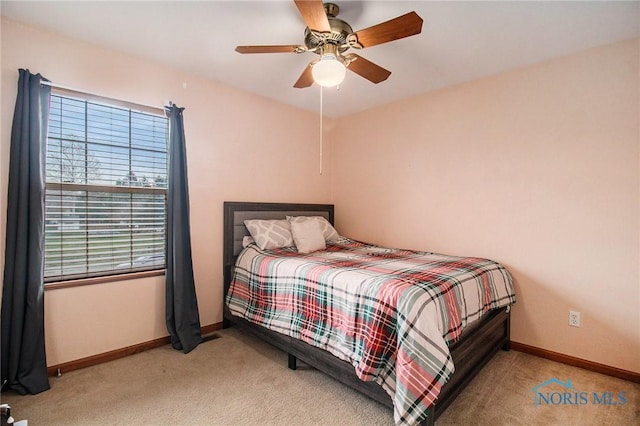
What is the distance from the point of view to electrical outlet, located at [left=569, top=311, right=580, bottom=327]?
238 cm

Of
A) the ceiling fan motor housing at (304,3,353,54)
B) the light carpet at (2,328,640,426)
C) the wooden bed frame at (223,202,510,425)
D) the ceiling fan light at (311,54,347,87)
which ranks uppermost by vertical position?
the ceiling fan motor housing at (304,3,353,54)

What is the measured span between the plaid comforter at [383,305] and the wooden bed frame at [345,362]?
0.10m

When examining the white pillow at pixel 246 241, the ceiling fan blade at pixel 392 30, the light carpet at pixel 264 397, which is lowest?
the light carpet at pixel 264 397

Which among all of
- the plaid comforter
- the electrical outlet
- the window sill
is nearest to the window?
the window sill

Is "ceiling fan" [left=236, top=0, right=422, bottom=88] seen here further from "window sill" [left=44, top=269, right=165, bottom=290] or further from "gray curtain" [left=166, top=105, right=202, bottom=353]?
"window sill" [left=44, top=269, right=165, bottom=290]

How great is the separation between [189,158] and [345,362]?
6.88 ft

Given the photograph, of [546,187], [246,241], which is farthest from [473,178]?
[246,241]

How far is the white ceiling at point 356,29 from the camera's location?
187 cm

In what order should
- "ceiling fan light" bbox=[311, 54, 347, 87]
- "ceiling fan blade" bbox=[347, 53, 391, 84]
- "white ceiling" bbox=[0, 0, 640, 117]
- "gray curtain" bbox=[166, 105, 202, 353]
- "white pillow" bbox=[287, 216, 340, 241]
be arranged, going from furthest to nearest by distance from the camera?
"white pillow" bbox=[287, 216, 340, 241] < "gray curtain" bbox=[166, 105, 202, 353] < "ceiling fan blade" bbox=[347, 53, 391, 84] < "white ceiling" bbox=[0, 0, 640, 117] < "ceiling fan light" bbox=[311, 54, 347, 87]

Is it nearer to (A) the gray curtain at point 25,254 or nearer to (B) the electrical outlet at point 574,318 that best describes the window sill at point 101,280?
(A) the gray curtain at point 25,254

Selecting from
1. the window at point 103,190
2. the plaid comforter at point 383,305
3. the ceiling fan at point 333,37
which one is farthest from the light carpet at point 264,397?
the ceiling fan at point 333,37

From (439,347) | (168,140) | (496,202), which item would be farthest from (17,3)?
(496,202)

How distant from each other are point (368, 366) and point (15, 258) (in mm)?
2214

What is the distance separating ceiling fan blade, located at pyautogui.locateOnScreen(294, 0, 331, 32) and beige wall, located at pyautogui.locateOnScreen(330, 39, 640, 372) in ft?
6.02
